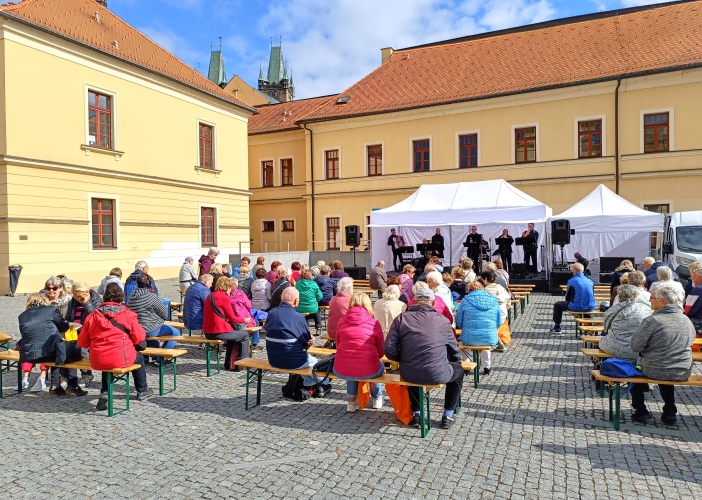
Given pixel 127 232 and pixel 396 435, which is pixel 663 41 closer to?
pixel 127 232

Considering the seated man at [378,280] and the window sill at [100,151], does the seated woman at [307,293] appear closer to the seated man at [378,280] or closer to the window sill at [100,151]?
the seated man at [378,280]

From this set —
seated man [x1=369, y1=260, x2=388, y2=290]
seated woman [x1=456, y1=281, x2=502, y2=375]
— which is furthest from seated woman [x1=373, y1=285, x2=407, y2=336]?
seated man [x1=369, y1=260, x2=388, y2=290]

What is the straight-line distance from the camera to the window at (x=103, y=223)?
18.6 metres

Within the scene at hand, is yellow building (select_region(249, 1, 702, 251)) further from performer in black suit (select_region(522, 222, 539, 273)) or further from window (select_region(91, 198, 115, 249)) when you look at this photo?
window (select_region(91, 198, 115, 249))

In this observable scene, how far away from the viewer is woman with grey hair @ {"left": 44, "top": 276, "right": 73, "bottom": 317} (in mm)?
6277

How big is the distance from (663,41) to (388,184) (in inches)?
516

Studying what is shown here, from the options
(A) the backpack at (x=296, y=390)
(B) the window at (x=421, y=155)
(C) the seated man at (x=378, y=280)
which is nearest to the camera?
(A) the backpack at (x=296, y=390)

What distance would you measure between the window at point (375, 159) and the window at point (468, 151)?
13.2ft

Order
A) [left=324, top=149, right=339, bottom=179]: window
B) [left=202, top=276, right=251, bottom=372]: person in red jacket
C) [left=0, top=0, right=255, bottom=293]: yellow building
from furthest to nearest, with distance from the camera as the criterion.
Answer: [left=324, top=149, right=339, bottom=179]: window
[left=0, top=0, right=255, bottom=293]: yellow building
[left=202, top=276, right=251, bottom=372]: person in red jacket

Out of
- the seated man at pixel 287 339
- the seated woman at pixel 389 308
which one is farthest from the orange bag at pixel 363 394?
the seated woman at pixel 389 308

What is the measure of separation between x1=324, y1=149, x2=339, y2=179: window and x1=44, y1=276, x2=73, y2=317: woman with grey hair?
74.3 ft

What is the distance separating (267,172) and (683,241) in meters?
22.8

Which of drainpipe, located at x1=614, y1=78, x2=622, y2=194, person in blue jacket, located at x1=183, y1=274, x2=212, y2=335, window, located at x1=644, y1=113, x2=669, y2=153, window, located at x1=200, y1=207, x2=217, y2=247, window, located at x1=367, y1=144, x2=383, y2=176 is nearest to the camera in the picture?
person in blue jacket, located at x1=183, y1=274, x2=212, y2=335

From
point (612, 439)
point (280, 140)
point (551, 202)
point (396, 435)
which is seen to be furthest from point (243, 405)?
point (280, 140)
